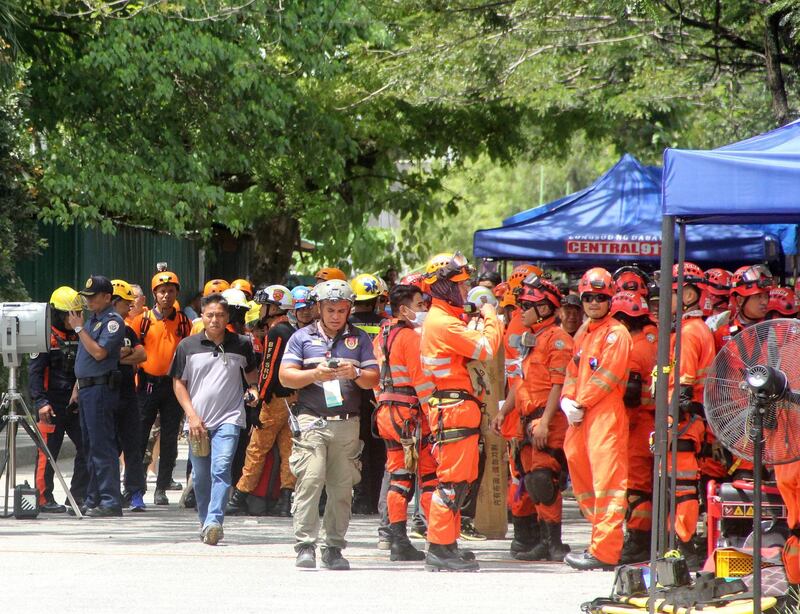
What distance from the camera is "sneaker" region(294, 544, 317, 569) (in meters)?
9.18

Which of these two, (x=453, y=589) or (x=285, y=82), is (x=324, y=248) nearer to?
(x=285, y=82)

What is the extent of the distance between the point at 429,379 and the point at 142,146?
25.2 feet

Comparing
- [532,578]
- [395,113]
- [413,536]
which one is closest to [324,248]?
[395,113]

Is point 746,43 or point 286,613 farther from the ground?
→ point 746,43

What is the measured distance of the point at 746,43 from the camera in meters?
13.0

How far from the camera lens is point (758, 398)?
6.68 m

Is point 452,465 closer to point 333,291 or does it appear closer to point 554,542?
point 554,542

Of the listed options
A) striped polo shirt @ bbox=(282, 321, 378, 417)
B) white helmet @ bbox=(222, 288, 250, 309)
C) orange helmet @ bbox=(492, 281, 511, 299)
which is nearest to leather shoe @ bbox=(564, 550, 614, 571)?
striped polo shirt @ bbox=(282, 321, 378, 417)

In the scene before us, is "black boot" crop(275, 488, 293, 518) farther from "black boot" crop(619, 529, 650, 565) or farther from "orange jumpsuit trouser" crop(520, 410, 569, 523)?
"black boot" crop(619, 529, 650, 565)

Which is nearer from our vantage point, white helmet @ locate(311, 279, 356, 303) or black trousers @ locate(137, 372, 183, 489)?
white helmet @ locate(311, 279, 356, 303)

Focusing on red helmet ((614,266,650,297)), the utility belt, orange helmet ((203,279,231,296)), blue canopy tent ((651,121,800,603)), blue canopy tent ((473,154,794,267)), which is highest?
blue canopy tent ((473,154,794,267))

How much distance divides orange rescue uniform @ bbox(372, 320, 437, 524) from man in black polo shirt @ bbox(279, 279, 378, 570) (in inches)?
11.0

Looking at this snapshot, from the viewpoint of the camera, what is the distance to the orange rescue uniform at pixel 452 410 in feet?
29.3

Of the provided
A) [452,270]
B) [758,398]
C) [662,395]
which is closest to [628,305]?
[452,270]
